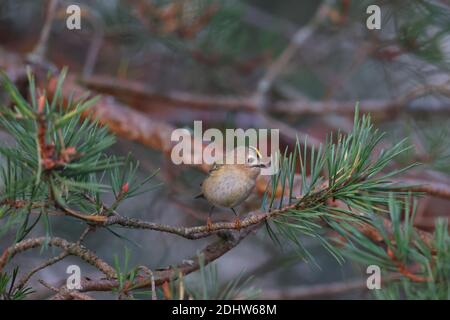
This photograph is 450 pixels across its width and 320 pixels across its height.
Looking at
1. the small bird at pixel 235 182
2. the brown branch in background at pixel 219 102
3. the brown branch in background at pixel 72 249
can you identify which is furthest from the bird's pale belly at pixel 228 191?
the brown branch in background at pixel 219 102

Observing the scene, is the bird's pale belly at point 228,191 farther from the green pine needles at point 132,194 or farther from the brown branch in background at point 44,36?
the brown branch in background at point 44,36

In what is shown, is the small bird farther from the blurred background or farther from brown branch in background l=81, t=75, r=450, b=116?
brown branch in background l=81, t=75, r=450, b=116

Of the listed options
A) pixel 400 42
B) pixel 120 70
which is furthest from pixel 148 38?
pixel 400 42

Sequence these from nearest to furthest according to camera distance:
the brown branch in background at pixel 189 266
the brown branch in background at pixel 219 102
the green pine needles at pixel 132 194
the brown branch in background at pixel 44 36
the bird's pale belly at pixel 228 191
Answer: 1. the green pine needles at pixel 132 194
2. the brown branch in background at pixel 189 266
3. the bird's pale belly at pixel 228 191
4. the brown branch in background at pixel 44 36
5. the brown branch in background at pixel 219 102

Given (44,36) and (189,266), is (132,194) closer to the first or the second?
(189,266)

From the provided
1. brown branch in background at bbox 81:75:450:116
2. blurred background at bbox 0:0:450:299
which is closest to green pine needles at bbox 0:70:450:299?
blurred background at bbox 0:0:450:299

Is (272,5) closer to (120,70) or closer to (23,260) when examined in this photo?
(120,70)

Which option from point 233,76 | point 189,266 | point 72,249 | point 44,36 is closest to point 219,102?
point 233,76
